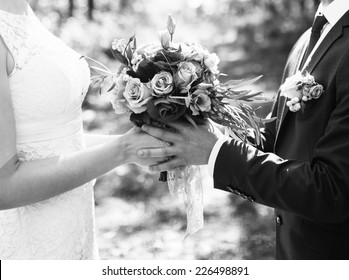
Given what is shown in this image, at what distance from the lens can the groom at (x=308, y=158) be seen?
99.1 inches

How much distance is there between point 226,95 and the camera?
2693 millimetres

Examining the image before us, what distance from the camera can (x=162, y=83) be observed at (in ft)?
8.42

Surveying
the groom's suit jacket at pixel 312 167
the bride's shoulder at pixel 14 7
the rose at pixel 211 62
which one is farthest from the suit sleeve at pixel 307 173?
the bride's shoulder at pixel 14 7

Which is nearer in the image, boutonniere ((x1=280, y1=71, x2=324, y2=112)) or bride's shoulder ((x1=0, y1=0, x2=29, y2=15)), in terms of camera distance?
boutonniere ((x1=280, y1=71, x2=324, y2=112))

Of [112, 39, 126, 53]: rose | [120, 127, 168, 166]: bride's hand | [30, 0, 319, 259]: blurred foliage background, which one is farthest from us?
[30, 0, 319, 259]: blurred foliage background

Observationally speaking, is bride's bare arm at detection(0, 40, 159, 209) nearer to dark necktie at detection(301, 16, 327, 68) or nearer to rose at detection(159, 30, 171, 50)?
rose at detection(159, 30, 171, 50)

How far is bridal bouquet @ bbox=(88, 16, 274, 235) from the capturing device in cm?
259

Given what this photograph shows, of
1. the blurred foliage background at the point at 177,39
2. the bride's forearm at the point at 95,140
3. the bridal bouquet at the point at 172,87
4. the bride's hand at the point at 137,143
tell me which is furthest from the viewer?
the blurred foliage background at the point at 177,39

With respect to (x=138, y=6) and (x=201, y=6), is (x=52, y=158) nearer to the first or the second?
(x=138, y=6)

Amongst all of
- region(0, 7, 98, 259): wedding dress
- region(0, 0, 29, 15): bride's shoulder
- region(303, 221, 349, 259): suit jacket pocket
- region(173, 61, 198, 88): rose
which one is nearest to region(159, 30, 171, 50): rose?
region(173, 61, 198, 88): rose

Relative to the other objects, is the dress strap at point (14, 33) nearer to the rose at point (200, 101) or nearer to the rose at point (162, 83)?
the rose at point (162, 83)

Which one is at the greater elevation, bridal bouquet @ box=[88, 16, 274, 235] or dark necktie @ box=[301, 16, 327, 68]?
dark necktie @ box=[301, 16, 327, 68]

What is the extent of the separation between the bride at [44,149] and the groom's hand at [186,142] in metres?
0.05
